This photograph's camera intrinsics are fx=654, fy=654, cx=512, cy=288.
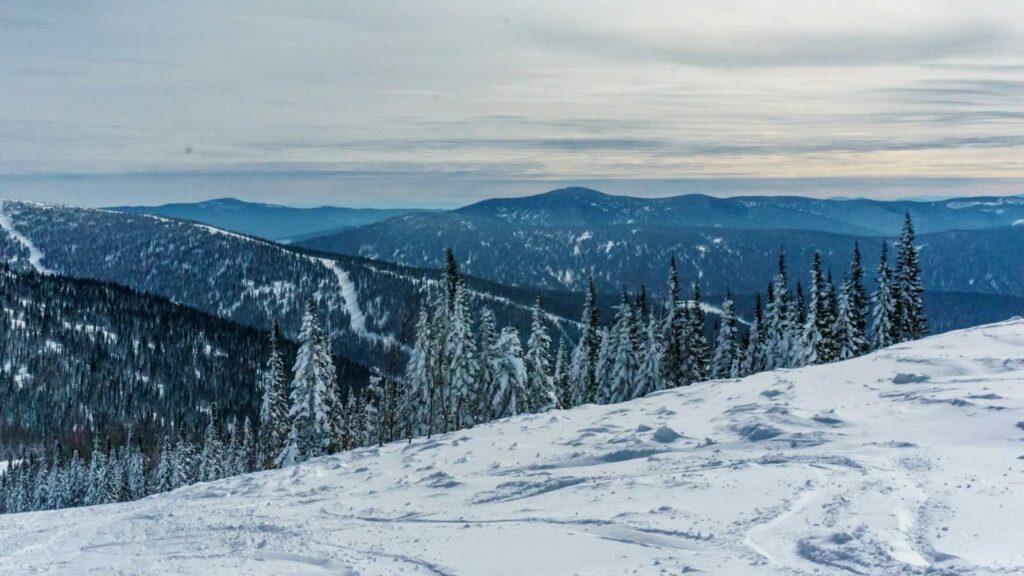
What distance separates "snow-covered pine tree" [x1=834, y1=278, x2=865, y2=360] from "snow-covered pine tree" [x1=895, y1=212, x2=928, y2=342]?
3.13m

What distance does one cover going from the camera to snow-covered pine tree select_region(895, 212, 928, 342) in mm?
51594

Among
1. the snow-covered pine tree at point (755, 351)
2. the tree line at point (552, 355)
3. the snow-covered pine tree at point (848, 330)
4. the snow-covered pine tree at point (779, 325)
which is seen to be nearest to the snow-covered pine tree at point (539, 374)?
the tree line at point (552, 355)

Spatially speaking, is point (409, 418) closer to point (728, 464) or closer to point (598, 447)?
point (598, 447)

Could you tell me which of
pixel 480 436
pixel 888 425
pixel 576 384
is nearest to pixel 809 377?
pixel 888 425

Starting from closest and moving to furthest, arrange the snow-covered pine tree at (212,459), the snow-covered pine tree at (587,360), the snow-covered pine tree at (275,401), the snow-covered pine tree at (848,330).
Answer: the snow-covered pine tree at (275,401)
the snow-covered pine tree at (848,330)
the snow-covered pine tree at (587,360)
the snow-covered pine tree at (212,459)

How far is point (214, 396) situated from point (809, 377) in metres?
189

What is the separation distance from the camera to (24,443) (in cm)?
15062

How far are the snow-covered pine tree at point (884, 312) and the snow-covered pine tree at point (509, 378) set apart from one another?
29.4 m

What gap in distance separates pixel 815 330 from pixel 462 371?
87.4 feet

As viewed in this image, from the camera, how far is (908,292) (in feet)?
170

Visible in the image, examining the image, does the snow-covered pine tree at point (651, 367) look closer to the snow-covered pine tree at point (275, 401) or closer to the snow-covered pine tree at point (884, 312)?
the snow-covered pine tree at point (884, 312)

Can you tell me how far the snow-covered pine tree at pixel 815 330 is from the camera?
1931 inches

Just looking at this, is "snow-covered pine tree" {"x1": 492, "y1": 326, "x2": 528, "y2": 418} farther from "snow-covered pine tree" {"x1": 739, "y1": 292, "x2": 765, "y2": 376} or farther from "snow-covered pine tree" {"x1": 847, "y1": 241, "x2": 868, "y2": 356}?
"snow-covered pine tree" {"x1": 847, "y1": 241, "x2": 868, "y2": 356}

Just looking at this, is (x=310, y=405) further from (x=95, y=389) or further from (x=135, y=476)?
(x=95, y=389)
